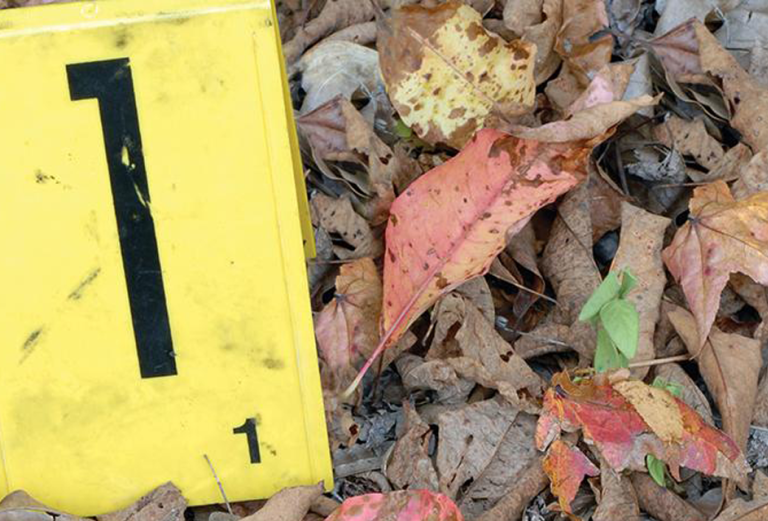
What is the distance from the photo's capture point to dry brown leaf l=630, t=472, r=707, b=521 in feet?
3.57

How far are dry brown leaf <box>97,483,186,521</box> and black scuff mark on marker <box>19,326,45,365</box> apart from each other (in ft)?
0.72

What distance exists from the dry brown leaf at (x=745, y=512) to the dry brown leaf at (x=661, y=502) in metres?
0.04

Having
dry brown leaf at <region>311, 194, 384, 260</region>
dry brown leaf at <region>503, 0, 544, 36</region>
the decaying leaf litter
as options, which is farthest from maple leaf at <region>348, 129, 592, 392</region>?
dry brown leaf at <region>503, 0, 544, 36</region>

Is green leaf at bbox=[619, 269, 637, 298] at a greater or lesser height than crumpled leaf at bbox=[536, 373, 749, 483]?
greater

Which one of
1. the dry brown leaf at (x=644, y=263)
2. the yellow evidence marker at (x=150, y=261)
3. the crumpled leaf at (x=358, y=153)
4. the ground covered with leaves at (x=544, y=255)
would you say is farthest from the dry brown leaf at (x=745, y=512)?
the crumpled leaf at (x=358, y=153)

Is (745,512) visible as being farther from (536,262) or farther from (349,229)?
(349,229)

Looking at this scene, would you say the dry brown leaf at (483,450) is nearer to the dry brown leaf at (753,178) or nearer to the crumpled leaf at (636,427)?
the crumpled leaf at (636,427)

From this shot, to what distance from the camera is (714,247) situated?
1187mm

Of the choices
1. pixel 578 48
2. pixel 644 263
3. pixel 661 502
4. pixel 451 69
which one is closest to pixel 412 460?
pixel 661 502

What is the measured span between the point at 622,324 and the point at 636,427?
4.9 inches

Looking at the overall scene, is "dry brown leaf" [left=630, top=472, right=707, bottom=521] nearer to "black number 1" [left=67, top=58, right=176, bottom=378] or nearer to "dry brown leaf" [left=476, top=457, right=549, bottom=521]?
"dry brown leaf" [left=476, top=457, right=549, bottom=521]

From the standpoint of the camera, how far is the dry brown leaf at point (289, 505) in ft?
3.57

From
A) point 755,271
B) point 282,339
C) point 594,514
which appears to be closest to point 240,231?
point 282,339

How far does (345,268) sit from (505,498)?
36 centimetres
